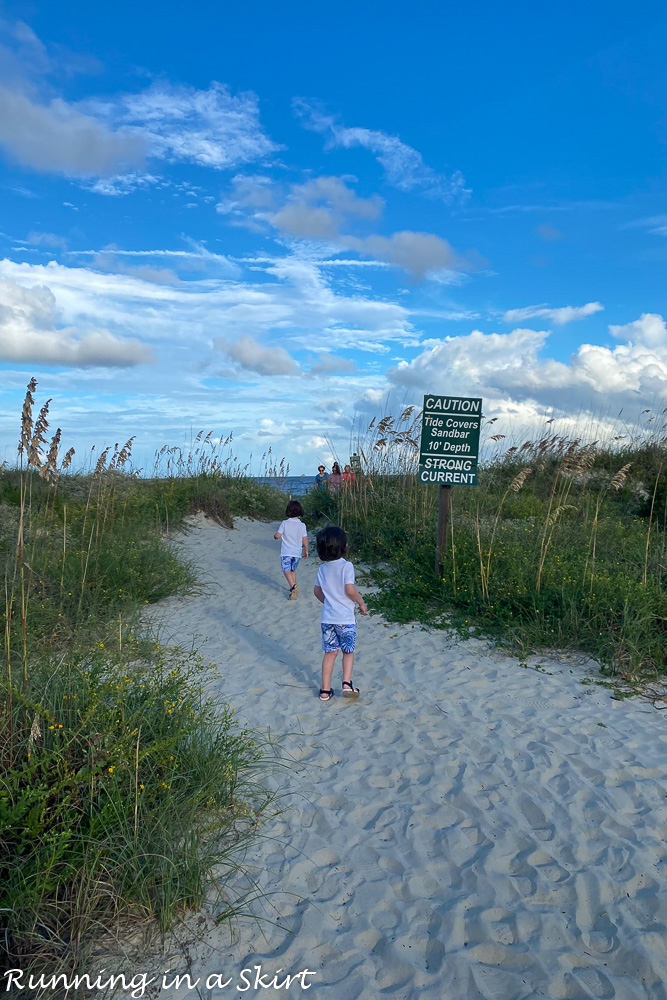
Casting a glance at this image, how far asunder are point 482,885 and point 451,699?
2.38m

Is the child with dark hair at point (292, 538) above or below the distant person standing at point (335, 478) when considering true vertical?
below

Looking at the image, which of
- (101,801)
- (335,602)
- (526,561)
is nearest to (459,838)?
(101,801)

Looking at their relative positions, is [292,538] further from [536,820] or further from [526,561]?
[536,820]

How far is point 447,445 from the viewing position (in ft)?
28.9

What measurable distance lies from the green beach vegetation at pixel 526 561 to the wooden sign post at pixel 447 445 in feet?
1.92

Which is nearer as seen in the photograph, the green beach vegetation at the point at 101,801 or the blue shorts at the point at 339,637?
the green beach vegetation at the point at 101,801

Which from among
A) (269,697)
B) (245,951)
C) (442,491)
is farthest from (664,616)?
(245,951)

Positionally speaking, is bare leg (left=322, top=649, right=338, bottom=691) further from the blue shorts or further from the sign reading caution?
the sign reading caution

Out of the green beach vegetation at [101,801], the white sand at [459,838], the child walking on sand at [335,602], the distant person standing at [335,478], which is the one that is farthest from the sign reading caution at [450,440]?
the distant person standing at [335,478]

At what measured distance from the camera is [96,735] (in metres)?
3.32

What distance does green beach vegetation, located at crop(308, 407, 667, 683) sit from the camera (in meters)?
6.48

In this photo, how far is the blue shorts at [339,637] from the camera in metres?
5.65

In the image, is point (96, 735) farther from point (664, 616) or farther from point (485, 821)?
point (664, 616)

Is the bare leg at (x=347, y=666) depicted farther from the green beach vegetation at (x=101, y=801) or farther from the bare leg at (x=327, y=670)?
the green beach vegetation at (x=101, y=801)
